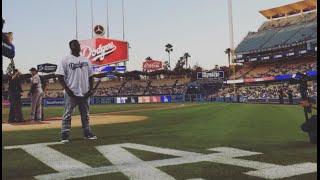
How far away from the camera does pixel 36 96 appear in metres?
→ 14.0

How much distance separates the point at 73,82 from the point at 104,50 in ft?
177

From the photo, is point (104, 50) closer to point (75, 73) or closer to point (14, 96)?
point (14, 96)

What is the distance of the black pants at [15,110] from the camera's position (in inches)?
546

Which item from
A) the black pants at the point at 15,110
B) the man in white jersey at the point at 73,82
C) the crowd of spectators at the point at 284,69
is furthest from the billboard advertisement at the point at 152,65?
the man in white jersey at the point at 73,82

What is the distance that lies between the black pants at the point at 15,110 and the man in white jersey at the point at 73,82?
23.3 ft

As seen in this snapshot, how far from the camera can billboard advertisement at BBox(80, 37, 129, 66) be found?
60.5 metres

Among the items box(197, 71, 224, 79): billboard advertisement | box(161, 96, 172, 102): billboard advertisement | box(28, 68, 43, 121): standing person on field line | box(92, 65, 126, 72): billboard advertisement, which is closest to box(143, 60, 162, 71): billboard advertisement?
box(92, 65, 126, 72): billboard advertisement

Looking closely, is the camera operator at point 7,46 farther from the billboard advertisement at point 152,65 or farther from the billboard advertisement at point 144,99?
the billboard advertisement at point 152,65

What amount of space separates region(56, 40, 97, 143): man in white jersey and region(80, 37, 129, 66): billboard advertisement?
175ft

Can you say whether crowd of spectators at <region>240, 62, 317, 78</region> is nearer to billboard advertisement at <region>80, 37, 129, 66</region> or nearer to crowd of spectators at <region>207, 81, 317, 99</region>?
crowd of spectators at <region>207, 81, 317, 99</region>

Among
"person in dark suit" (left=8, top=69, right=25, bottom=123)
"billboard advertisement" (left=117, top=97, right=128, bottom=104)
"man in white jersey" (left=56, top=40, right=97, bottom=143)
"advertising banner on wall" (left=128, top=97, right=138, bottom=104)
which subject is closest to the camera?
"man in white jersey" (left=56, top=40, right=97, bottom=143)

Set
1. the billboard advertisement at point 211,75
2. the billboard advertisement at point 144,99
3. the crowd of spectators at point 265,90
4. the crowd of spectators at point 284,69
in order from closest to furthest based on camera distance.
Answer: the crowd of spectators at point 265,90
the crowd of spectators at point 284,69
the billboard advertisement at point 144,99
the billboard advertisement at point 211,75

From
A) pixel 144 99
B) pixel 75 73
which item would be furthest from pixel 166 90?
pixel 75 73

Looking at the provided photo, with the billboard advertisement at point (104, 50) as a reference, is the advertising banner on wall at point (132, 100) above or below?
below
